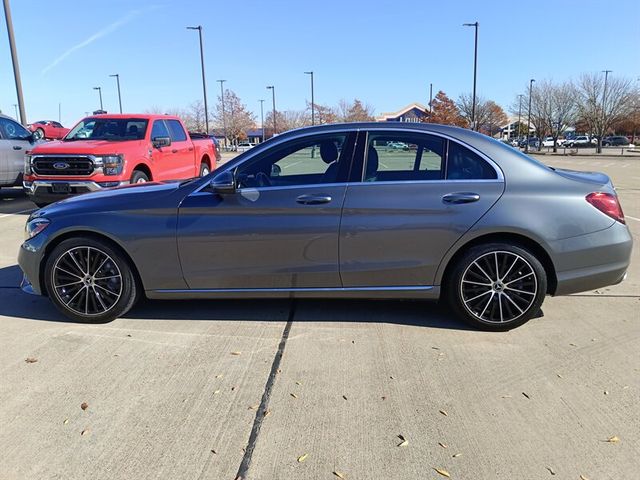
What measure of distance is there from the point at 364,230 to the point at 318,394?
134 centimetres

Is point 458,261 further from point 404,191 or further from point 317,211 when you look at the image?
point 317,211

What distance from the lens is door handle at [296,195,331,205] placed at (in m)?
3.97

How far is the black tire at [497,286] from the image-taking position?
157 inches

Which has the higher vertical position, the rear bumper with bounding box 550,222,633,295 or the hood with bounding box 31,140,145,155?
the hood with bounding box 31,140,145,155

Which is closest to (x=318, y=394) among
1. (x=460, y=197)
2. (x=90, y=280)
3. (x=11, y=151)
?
(x=460, y=197)

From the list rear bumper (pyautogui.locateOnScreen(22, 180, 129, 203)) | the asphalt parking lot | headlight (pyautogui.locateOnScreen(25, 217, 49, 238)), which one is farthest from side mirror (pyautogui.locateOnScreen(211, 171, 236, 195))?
rear bumper (pyautogui.locateOnScreen(22, 180, 129, 203))

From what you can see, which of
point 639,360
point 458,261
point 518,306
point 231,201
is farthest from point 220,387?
point 639,360

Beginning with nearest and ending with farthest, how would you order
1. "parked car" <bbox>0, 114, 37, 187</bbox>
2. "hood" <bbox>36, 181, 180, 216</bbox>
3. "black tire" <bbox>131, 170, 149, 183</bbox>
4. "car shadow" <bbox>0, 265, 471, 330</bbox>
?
Answer: "hood" <bbox>36, 181, 180, 216</bbox> → "car shadow" <bbox>0, 265, 471, 330</bbox> → "black tire" <bbox>131, 170, 149, 183</bbox> → "parked car" <bbox>0, 114, 37, 187</bbox>

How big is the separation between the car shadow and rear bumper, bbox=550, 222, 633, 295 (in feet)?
2.91

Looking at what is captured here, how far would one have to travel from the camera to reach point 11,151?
37.0 feet

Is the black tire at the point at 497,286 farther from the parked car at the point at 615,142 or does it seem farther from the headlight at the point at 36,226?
the parked car at the point at 615,142

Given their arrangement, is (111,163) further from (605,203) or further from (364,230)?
(605,203)

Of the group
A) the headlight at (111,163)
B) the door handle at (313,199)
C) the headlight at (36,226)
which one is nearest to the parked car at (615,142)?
the headlight at (111,163)

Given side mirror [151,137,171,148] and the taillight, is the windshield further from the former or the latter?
the taillight
